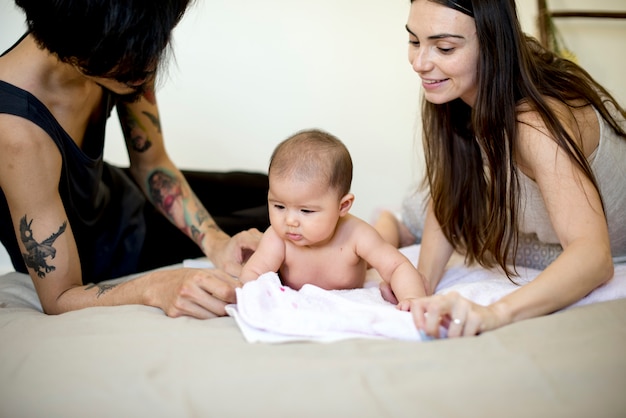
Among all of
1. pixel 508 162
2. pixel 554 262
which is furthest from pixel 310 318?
pixel 508 162

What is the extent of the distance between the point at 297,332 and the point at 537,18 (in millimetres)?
2365

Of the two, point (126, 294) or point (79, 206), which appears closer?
point (126, 294)

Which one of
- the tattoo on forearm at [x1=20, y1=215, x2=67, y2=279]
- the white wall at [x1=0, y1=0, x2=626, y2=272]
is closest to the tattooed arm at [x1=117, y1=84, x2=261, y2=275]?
the tattoo on forearm at [x1=20, y1=215, x2=67, y2=279]

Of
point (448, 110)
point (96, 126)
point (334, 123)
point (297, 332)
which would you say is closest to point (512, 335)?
point (297, 332)

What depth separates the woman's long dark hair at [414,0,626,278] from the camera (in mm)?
1402

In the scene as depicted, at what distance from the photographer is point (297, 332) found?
3.80 ft

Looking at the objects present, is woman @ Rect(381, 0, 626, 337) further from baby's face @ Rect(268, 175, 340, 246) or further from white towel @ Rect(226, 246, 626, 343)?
baby's face @ Rect(268, 175, 340, 246)

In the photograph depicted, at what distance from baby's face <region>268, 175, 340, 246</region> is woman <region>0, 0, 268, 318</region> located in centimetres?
17

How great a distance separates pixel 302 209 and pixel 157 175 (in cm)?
77

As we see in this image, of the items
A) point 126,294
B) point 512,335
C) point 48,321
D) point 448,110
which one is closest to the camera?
point 512,335

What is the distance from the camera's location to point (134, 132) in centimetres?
197

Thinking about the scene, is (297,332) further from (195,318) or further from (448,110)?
(448,110)

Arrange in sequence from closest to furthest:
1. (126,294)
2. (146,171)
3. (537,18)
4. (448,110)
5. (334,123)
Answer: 1. (126,294)
2. (448,110)
3. (146,171)
4. (537,18)
5. (334,123)

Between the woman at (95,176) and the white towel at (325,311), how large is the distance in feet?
0.31
